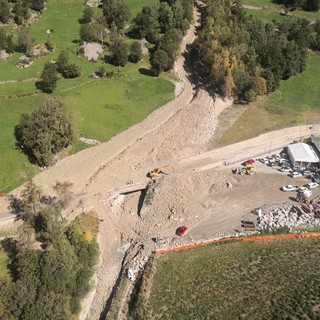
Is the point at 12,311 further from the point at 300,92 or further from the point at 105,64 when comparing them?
the point at 300,92

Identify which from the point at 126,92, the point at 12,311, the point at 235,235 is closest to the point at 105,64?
the point at 126,92

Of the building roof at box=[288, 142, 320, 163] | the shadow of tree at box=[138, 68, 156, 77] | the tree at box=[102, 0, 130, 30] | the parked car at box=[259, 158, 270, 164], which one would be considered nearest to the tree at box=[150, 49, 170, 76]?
the shadow of tree at box=[138, 68, 156, 77]

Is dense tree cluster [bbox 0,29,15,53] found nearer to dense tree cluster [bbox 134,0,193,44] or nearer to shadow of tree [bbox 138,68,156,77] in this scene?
shadow of tree [bbox 138,68,156,77]

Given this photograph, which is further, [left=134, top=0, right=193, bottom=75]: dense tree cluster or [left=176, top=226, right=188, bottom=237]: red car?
[left=134, top=0, right=193, bottom=75]: dense tree cluster

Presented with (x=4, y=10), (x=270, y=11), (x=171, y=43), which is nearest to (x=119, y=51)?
(x=171, y=43)

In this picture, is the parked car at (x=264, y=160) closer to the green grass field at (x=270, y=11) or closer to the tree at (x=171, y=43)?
the tree at (x=171, y=43)

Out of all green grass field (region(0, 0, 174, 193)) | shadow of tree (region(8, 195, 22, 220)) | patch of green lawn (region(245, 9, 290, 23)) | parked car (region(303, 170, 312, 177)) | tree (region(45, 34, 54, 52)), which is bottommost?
shadow of tree (region(8, 195, 22, 220))
